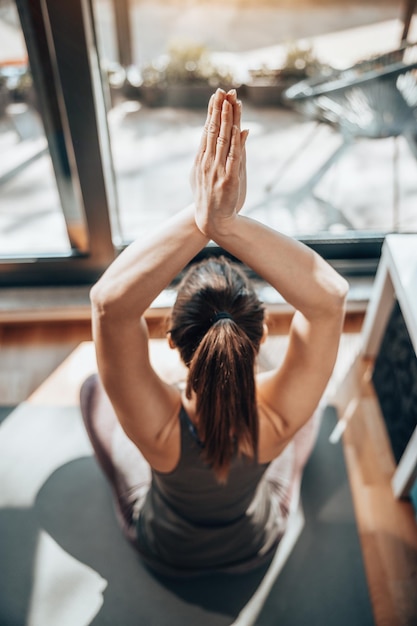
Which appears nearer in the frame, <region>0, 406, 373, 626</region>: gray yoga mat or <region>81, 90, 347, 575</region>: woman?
<region>81, 90, 347, 575</region>: woman

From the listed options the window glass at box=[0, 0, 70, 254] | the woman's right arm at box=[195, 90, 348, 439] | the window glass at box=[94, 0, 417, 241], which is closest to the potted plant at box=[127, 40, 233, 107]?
the window glass at box=[94, 0, 417, 241]

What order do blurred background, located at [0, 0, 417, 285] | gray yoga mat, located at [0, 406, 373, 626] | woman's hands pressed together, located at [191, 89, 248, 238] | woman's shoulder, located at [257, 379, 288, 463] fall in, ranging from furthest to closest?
blurred background, located at [0, 0, 417, 285], gray yoga mat, located at [0, 406, 373, 626], woman's shoulder, located at [257, 379, 288, 463], woman's hands pressed together, located at [191, 89, 248, 238]

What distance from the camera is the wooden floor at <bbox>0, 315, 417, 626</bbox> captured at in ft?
4.58

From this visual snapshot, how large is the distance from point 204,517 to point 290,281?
0.66 meters

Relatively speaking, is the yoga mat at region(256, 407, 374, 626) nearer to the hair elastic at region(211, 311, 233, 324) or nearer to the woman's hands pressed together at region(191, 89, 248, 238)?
the hair elastic at region(211, 311, 233, 324)

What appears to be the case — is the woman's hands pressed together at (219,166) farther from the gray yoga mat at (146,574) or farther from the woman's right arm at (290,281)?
the gray yoga mat at (146,574)

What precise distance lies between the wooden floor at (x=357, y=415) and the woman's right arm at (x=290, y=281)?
350 millimetres

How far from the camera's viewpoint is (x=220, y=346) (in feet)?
2.52

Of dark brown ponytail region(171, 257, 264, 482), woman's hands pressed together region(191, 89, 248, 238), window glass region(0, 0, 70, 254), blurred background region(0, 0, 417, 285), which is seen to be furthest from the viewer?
blurred background region(0, 0, 417, 285)

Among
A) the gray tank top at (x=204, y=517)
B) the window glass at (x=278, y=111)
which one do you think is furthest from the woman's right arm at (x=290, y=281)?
the window glass at (x=278, y=111)

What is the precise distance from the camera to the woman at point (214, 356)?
74 centimetres

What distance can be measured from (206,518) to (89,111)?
48.9 inches

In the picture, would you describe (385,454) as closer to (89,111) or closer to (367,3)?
(89,111)

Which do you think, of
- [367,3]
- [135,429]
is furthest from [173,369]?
[367,3]
